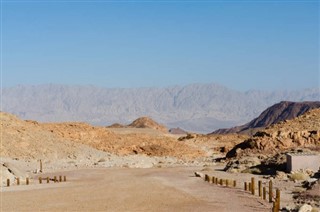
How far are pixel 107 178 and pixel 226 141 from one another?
5902 cm

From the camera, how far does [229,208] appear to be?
26.0 meters

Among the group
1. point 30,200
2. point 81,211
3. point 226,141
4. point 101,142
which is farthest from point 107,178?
point 226,141

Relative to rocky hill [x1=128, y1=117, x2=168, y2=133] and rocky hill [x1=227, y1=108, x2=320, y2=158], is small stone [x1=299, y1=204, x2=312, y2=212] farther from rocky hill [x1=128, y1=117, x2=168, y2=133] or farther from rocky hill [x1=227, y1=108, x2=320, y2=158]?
rocky hill [x1=128, y1=117, x2=168, y2=133]

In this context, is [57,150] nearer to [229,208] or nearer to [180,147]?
[180,147]

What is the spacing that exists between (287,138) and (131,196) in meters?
26.1

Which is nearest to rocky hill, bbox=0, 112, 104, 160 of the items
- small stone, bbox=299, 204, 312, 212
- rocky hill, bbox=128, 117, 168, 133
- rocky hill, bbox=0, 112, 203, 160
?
rocky hill, bbox=0, 112, 203, 160

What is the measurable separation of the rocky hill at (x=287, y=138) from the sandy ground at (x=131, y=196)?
13.5 metres

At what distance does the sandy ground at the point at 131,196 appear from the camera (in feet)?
89.6

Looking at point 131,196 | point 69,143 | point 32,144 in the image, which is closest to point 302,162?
point 131,196

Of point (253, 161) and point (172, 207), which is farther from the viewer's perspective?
point (253, 161)

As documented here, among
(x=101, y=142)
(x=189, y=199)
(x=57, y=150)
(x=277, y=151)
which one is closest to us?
(x=189, y=199)

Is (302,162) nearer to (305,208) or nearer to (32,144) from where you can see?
(305,208)

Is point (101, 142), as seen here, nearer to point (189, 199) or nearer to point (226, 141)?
point (226, 141)

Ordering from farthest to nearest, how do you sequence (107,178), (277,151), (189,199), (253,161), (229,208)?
(277,151) → (253,161) → (107,178) → (189,199) → (229,208)
